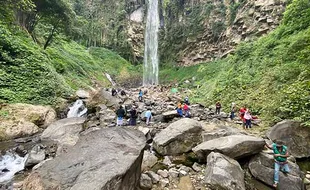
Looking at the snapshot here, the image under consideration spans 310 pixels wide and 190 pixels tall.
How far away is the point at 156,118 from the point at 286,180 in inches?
347

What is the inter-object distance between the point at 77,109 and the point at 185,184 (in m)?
12.6

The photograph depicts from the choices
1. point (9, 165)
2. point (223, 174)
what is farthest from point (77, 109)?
point (223, 174)

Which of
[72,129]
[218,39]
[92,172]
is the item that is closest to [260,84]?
[72,129]

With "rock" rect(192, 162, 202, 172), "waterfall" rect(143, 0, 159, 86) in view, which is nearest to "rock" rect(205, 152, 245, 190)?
"rock" rect(192, 162, 202, 172)

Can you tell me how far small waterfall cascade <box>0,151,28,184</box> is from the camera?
6.96 m

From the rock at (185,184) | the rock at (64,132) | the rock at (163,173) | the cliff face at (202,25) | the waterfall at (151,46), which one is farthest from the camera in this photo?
the waterfall at (151,46)

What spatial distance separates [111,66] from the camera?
4788cm

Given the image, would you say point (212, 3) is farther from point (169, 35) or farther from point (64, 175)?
point (64, 175)

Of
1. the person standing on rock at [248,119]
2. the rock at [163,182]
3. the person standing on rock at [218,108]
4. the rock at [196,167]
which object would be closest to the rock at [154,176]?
the rock at [163,182]

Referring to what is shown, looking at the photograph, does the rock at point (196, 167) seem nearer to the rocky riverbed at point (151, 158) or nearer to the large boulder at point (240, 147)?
the rocky riverbed at point (151, 158)

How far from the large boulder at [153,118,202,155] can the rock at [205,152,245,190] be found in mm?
1897

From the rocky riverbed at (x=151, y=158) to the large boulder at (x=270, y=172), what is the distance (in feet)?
0.08

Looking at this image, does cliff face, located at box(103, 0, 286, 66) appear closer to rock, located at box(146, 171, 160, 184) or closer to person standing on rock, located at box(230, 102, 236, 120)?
person standing on rock, located at box(230, 102, 236, 120)

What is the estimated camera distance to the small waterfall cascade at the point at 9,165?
696 cm
